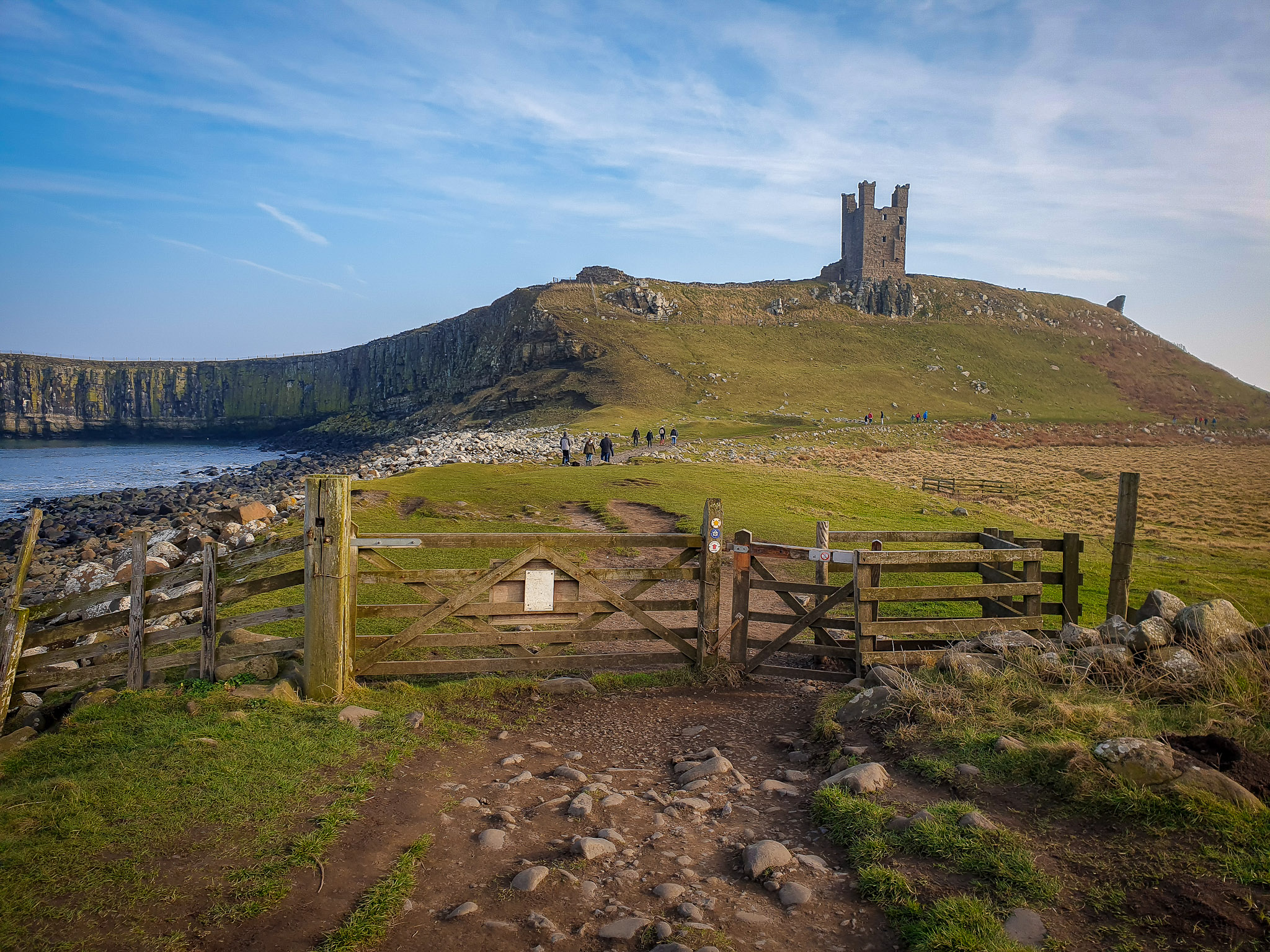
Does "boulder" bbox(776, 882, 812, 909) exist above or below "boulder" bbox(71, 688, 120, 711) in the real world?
above

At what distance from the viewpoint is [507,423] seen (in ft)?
285

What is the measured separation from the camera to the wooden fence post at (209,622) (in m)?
7.88

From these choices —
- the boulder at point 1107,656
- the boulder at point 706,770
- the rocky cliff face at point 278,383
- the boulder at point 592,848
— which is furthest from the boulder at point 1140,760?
the rocky cliff face at point 278,383

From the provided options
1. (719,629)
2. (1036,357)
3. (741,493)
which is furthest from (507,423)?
(1036,357)

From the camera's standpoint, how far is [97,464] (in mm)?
84250

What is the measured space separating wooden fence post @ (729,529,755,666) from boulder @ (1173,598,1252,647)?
4713 millimetres

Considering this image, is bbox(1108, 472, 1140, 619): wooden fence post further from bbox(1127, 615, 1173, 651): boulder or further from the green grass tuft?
the green grass tuft

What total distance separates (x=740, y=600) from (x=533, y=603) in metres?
2.78

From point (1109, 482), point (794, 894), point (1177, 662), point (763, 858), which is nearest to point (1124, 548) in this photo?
point (1177, 662)

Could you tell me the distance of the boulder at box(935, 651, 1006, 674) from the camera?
7816mm

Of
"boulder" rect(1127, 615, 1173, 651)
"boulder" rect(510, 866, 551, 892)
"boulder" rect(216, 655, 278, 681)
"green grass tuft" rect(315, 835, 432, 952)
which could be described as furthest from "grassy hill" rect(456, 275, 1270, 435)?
"green grass tuft" rect(315, 835, 432, 952)

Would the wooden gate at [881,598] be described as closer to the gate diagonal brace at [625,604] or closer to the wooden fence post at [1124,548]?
the wooden fence post at [1124,548]

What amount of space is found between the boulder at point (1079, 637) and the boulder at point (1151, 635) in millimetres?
541

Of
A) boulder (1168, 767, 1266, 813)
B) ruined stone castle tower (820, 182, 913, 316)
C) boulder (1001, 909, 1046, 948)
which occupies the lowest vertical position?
boulder (1001, 909, 1046, 948)
